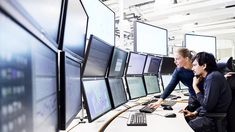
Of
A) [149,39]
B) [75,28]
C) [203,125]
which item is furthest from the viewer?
[149,39]

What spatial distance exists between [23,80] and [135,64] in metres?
2.24

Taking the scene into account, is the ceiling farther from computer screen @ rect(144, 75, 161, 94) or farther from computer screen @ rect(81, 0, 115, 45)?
computer screen @ rect(81, 0, 115, 45)

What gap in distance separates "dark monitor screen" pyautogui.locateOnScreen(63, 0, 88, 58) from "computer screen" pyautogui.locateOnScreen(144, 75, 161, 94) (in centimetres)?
157

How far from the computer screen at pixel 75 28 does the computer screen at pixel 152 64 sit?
1.57m

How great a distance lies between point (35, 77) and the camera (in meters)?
0.57

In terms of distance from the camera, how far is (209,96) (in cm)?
232

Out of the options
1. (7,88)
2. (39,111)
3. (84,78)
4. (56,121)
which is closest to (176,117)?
(84,78)

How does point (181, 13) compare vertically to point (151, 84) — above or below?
above

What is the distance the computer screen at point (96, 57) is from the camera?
1410 mm

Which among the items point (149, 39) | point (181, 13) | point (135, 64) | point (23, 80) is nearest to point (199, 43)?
Result: point (181, 13)

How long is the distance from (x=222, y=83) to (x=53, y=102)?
1934mm

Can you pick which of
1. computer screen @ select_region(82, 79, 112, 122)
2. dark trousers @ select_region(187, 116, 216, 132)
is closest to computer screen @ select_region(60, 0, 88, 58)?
computer screen @ select_region(82, 79, 112, 122)

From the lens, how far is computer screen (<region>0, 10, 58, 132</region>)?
0.39 meters

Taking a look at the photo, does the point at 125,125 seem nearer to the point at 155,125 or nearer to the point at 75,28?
the point at 155,125
